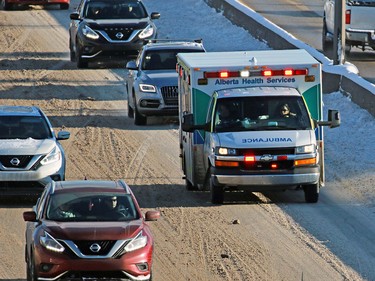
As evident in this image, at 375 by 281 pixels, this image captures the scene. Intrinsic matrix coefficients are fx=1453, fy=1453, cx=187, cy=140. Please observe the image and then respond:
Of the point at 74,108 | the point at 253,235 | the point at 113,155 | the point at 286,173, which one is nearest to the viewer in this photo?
the point at 253,235

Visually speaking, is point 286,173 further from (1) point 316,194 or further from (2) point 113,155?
(2) point 113,155

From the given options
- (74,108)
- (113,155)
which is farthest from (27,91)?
(113,155)

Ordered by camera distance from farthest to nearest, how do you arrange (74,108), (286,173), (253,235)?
(74,108) < (286,173) < (253,235)

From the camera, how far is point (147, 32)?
128ft

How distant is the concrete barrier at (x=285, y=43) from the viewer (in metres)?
30.5

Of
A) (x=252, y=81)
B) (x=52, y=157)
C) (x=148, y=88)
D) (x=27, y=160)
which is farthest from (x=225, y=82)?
(x=148, y=88)

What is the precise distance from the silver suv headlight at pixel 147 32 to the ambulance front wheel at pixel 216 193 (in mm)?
15816

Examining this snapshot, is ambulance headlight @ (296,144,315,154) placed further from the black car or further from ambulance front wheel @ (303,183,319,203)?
the black car

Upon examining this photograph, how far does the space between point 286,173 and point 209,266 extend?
429 centimetres

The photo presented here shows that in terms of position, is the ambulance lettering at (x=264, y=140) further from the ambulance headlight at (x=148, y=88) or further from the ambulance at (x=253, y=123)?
the ambulance headlight at (x=148, y=88)

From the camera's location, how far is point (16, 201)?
953 inches

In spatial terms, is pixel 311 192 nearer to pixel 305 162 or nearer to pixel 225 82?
pixel 305 162

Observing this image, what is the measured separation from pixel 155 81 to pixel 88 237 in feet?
50.8

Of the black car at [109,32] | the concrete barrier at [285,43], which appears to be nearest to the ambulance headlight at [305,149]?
the concrete barrier at [285,43]
